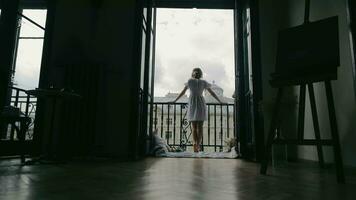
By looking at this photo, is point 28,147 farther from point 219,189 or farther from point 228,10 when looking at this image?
point 228,10

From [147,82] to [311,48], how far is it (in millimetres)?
2162

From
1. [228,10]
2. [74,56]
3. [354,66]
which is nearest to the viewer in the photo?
[354,66]

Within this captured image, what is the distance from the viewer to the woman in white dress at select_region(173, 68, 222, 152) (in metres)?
4.14

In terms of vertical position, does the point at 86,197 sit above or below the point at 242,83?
below

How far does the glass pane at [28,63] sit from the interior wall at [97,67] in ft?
0.50

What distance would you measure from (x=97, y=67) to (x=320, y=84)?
2.59m

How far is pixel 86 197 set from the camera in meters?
1.02

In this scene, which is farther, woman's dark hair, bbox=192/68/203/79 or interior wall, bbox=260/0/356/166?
woman's dark hair, bbox=192/68/203/79

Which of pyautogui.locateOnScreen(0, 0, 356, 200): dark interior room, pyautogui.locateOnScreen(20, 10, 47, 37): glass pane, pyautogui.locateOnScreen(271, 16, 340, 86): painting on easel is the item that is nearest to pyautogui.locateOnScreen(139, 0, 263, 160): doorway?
Answer: pyautogui.locateOnScreen(0, 0, 356, 200): dark interior room

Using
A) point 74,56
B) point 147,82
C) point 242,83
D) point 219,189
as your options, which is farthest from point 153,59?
point 219,189

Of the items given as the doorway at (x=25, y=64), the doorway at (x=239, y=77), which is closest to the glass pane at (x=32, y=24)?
the doorway at (x=25, y=64)

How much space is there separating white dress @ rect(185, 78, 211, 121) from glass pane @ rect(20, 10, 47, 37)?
2.30m

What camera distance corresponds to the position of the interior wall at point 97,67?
3090 millimetres

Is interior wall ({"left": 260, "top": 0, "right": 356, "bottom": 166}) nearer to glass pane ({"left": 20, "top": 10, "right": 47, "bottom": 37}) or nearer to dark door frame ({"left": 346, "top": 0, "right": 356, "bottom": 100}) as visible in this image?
→ dark door frame ({"left": 346, "top": 0, "right": 356, "bottom": 100})
